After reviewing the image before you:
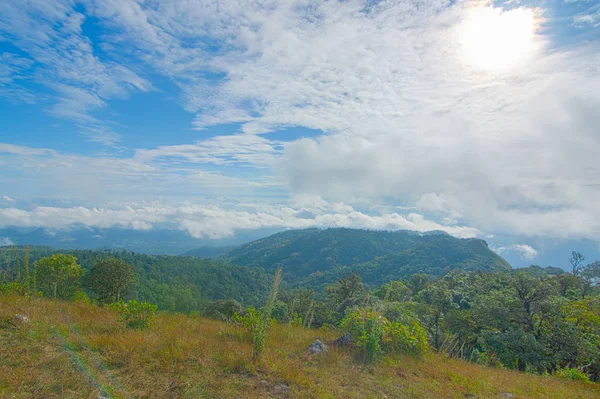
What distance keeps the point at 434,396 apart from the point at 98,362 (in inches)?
267

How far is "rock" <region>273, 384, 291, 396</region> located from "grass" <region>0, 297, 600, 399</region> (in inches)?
1.4

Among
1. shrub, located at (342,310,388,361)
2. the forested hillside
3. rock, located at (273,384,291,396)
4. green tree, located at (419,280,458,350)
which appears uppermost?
shrub, located at (342,310,388,361)

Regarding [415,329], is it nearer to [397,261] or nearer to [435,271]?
[435,271]

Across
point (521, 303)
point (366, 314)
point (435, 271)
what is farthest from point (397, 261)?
point (366, 314)

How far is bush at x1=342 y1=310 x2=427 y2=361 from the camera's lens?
25.6ft

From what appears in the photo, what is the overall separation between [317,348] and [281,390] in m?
2.48

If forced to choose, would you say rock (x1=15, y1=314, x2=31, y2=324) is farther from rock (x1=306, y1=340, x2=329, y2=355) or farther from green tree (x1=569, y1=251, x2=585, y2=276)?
green tree (x1=569, y1=251, x2=585, y2=276)

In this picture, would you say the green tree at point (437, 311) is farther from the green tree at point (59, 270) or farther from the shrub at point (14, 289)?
the green tree at point (59, 270)

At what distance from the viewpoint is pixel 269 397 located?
16.6 feet

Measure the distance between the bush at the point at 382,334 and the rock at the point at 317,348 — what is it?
2.98 ft

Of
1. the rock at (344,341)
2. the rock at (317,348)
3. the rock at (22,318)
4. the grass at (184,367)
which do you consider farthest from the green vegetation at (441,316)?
the rock at (22,318)

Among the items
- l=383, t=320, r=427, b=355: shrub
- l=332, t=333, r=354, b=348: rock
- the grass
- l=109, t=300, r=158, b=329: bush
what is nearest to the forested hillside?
l=109, t=300, r=158, b=329: bush

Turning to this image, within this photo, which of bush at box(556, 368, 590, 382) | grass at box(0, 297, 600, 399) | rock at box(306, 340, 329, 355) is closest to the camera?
grass at box(0, 297, 600, 399)

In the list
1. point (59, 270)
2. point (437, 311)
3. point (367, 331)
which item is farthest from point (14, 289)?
point (437, 311)
